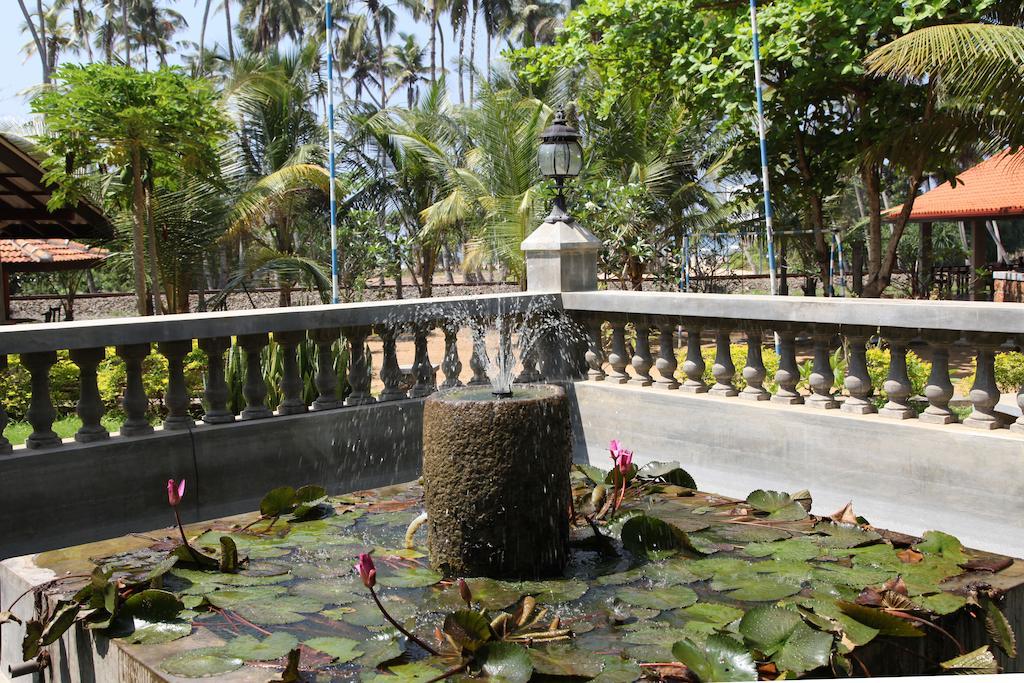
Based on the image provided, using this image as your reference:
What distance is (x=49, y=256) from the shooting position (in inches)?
787

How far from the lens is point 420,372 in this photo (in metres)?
6.69

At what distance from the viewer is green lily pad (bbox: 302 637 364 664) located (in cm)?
316

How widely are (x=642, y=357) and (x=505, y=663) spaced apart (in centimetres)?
399

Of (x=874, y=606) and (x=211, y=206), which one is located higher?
(x=211, y=206)

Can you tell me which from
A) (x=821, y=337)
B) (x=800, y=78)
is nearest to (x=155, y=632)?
(x=821, y=337)

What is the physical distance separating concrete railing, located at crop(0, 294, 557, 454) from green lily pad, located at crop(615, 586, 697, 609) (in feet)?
9.69

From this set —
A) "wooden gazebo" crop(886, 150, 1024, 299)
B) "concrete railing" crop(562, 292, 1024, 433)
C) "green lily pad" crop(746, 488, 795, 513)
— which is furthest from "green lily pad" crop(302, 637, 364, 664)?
"wooden gazebo" crop(886, 150, 1024, 299)

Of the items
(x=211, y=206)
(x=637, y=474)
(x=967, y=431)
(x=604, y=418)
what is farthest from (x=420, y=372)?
(x=211, y=206)

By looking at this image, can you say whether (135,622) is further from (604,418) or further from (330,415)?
(604,418)

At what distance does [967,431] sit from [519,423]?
261 centimetres

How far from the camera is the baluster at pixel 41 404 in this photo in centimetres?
509

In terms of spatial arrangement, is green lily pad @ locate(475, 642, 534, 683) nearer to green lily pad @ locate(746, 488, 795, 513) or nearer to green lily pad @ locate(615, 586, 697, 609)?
green lily pad @ locate(615, 586, 697, 609)

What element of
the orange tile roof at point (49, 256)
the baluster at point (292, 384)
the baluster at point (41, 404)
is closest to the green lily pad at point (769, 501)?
the baluster at point (292, 384)

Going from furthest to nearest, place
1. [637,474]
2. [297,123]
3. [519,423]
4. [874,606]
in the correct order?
1. [297,123]
2. [637,474]
3. [519,423]
4. [874,606]
